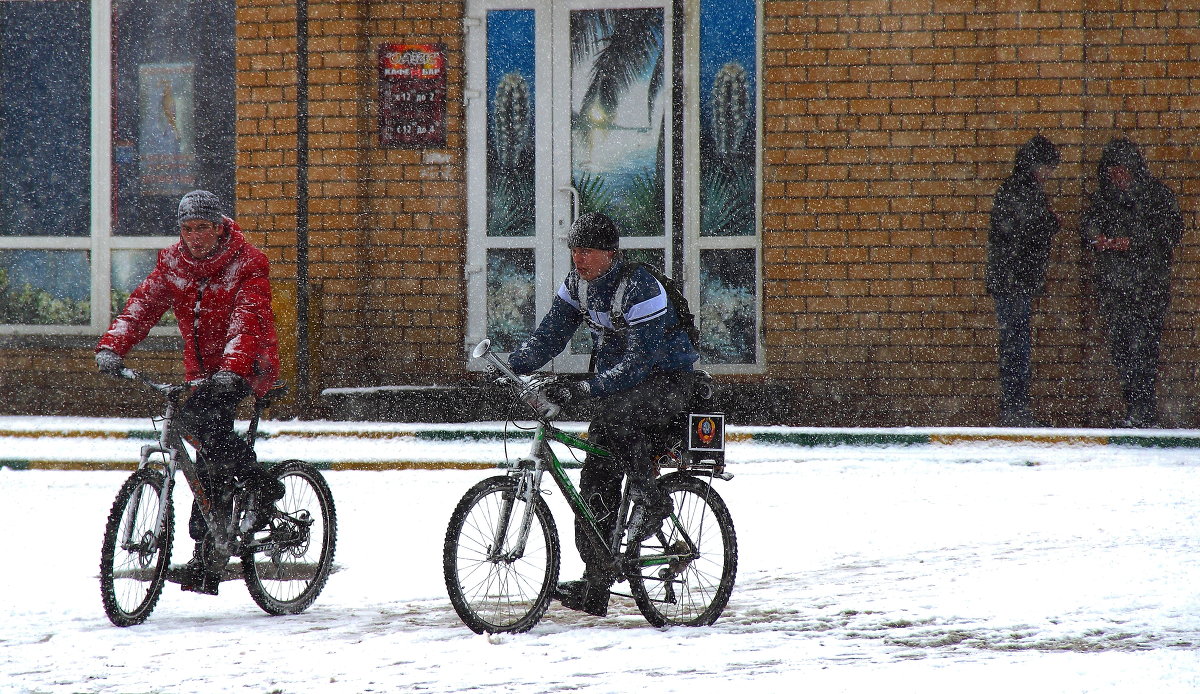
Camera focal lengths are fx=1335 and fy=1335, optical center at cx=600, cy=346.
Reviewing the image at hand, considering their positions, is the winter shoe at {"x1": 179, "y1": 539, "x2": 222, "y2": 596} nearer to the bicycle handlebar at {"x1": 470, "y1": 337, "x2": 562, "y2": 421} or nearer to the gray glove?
the gray glove

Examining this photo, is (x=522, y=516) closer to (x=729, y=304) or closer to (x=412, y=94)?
(x=729, y=304)

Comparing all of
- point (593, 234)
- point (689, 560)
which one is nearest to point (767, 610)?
point (689, 560)

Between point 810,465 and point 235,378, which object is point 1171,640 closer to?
point 235,378

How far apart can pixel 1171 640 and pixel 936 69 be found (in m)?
7.51

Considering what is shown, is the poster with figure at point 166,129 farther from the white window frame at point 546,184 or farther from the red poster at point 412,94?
the white window frame at point 546,184

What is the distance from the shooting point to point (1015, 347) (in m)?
11.2

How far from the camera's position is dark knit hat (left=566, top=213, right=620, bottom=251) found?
17.8ft

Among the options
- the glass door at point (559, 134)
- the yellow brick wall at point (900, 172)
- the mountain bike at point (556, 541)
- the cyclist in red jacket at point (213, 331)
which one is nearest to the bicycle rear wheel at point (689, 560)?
the mountain bike at point (556, 541)

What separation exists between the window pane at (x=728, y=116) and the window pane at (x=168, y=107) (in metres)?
4.44

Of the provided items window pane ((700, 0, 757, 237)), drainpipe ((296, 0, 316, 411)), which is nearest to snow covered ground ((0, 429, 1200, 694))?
drainpipe ((296, 0, 316, 411))

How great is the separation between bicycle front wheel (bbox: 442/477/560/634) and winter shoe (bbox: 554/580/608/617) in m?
0.18

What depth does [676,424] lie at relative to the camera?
5.61 meters

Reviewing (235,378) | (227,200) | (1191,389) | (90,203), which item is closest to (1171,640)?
(235,378)

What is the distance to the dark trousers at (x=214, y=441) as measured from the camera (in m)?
5.61
